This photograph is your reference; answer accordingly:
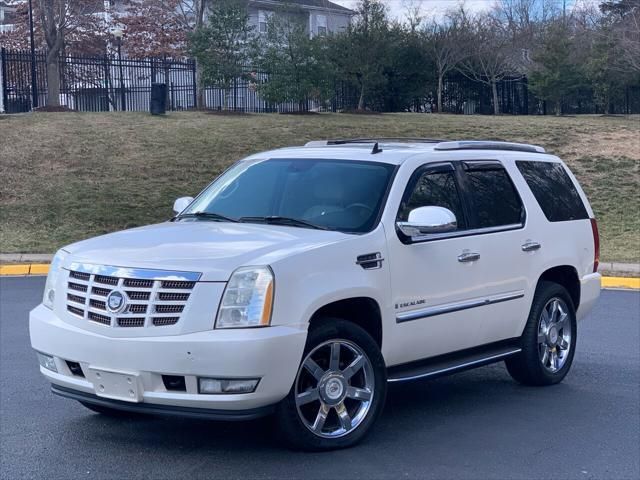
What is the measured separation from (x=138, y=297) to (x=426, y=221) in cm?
189

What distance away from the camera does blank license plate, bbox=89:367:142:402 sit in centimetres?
526

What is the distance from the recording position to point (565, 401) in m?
7.27

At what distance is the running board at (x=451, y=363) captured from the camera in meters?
6.23

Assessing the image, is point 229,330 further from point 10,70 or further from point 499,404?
point 10,70

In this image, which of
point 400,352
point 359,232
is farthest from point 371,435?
point 359,232

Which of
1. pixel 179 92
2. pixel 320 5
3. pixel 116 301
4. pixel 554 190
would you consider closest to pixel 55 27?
pixel 179 92

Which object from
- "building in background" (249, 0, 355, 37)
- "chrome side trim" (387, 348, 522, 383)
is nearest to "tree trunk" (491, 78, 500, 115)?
"building in background" (249, 0, 355, 37)

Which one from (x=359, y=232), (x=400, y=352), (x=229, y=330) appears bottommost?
(x=400, y=352)

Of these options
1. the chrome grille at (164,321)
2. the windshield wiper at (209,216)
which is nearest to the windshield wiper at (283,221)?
the windshield wiper at (209,216)

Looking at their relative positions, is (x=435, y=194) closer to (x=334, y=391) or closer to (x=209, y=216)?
(x=209, y=216)

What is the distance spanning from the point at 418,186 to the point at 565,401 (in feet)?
6.99

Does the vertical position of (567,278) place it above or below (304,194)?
below

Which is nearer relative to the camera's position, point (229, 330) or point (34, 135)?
point (229, 330)

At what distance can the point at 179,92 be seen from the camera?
116 feet
